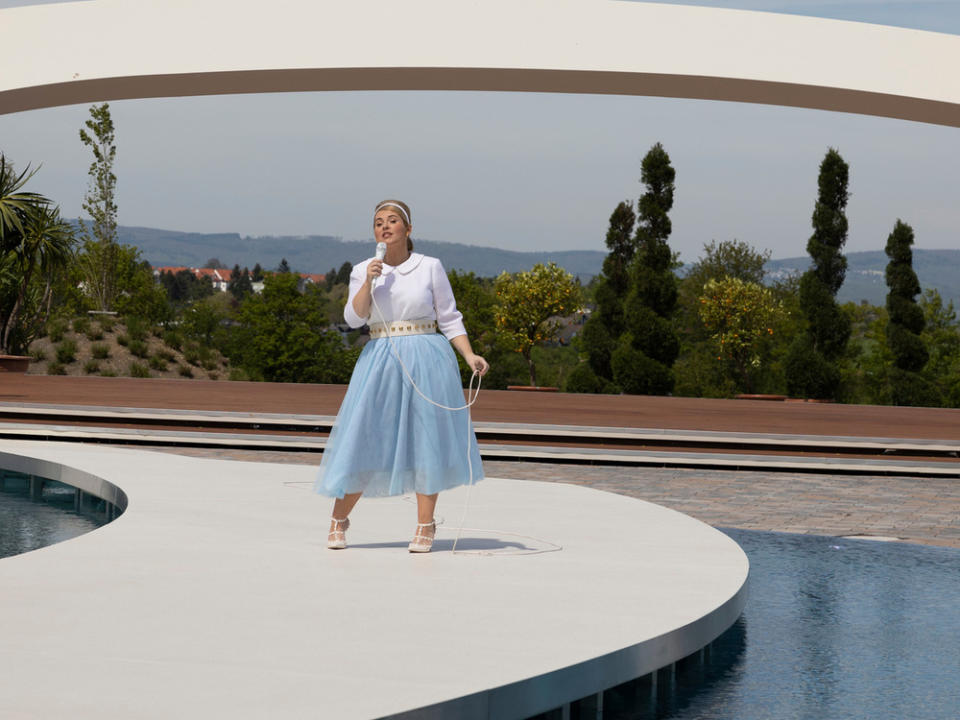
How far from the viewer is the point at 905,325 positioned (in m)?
31.5

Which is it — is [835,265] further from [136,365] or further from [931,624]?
[931,624]

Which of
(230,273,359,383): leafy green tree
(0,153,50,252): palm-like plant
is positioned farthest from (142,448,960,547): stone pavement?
(230,273,359,383): leafy green tree

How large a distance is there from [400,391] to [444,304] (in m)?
0.48

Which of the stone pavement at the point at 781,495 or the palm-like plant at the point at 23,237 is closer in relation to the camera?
the stone pavement at the point at 781,495

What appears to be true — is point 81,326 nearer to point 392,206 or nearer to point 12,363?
point 12,363

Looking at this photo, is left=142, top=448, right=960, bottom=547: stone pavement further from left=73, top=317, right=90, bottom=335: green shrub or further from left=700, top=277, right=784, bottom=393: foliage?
left=700, top=277, right=784, bottom=393: foliage

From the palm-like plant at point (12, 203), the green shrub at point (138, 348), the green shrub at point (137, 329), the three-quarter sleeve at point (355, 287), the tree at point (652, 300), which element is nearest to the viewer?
the three-quarter sleeve at point (355, 287)

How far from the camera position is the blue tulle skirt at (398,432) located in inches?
206

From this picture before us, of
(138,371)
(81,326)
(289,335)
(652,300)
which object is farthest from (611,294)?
A: (289,335)

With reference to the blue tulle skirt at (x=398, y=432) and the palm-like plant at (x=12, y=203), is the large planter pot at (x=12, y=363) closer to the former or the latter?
the palm-like plant at (x=12, y=203)

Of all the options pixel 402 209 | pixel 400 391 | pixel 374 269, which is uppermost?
pixel 402 209

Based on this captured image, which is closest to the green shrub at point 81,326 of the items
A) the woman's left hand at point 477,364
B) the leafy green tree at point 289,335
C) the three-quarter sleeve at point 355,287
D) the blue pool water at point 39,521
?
the blue pool water at point 39,521

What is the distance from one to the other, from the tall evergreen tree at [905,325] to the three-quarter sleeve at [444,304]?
26.2 m

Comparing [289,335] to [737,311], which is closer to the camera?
[737,311]
